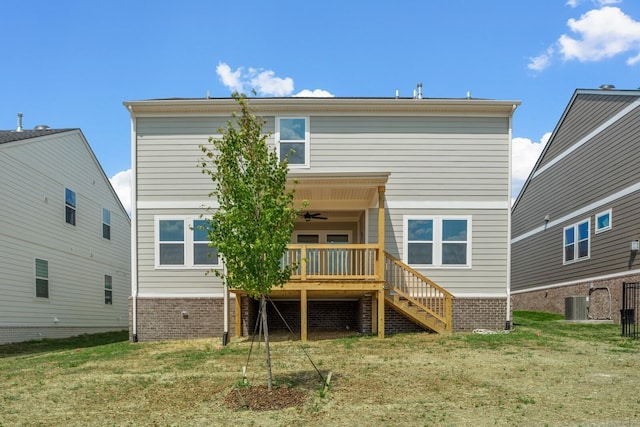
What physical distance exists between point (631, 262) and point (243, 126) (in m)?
13.4

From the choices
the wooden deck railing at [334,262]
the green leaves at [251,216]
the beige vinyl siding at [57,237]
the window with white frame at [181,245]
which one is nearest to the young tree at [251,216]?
the green leaves at [251,216]

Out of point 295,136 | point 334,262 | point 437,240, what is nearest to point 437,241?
point 437,240

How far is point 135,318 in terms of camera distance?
14.3 meters

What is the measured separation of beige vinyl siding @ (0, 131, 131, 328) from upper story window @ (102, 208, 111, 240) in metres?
0.27

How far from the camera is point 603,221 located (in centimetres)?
1794

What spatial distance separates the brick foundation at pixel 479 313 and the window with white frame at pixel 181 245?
6.75 meters

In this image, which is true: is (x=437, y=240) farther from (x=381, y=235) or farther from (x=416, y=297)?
(x=381, y=235)

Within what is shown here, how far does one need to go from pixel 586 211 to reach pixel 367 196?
990 centimetres

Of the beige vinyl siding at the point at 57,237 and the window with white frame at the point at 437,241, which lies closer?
the window with white frame at the point at 437,241

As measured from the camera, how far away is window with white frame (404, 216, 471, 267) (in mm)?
14477

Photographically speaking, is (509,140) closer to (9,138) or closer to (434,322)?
(434,322)

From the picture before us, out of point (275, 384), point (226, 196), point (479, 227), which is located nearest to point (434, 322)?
point (479, 227)

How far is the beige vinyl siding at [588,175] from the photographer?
16.4 meters

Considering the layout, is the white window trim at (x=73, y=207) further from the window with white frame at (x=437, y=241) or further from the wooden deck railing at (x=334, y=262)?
the window with white frame at (x=437, y=241)
